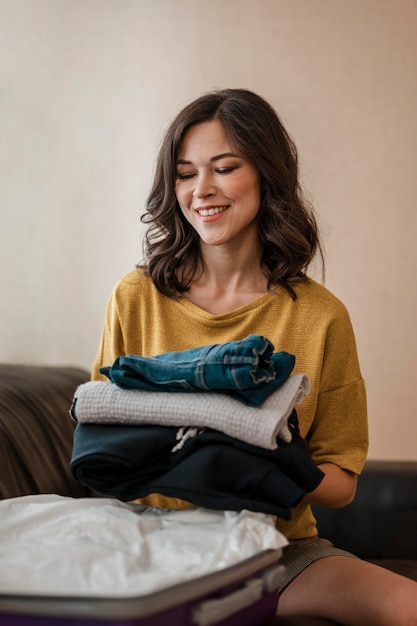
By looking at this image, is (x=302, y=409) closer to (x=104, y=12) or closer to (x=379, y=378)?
(x=379, y=378)

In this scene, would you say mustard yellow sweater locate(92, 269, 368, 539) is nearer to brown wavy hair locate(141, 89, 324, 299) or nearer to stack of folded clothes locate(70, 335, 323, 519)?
brown wavy hair locate(141, 89, 324, 299)

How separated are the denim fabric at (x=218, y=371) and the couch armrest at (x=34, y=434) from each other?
554 mm

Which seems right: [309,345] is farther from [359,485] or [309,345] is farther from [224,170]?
[359,485]

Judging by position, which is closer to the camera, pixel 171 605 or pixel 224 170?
pixel 171 605

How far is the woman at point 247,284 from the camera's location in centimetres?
149

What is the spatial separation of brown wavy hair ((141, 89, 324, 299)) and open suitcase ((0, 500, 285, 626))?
712mm

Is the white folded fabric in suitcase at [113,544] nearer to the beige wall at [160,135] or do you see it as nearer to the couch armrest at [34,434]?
the couch armrest at [34,434]

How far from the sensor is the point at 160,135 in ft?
7.85

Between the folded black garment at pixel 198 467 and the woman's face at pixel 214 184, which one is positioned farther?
the woman's face at pixel 214 184

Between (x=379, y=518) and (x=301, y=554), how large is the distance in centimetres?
59

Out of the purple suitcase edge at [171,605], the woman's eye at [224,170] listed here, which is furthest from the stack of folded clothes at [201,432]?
the woman's eye at [224,170]

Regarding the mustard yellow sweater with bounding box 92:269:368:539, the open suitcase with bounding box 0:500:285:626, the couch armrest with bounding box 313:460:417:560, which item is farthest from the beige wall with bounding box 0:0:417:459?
the open suitcase with bounding box 0:500:285:626

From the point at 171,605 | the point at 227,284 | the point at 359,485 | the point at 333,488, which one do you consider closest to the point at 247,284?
the point at 227,284

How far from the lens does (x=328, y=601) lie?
1.32 meters
